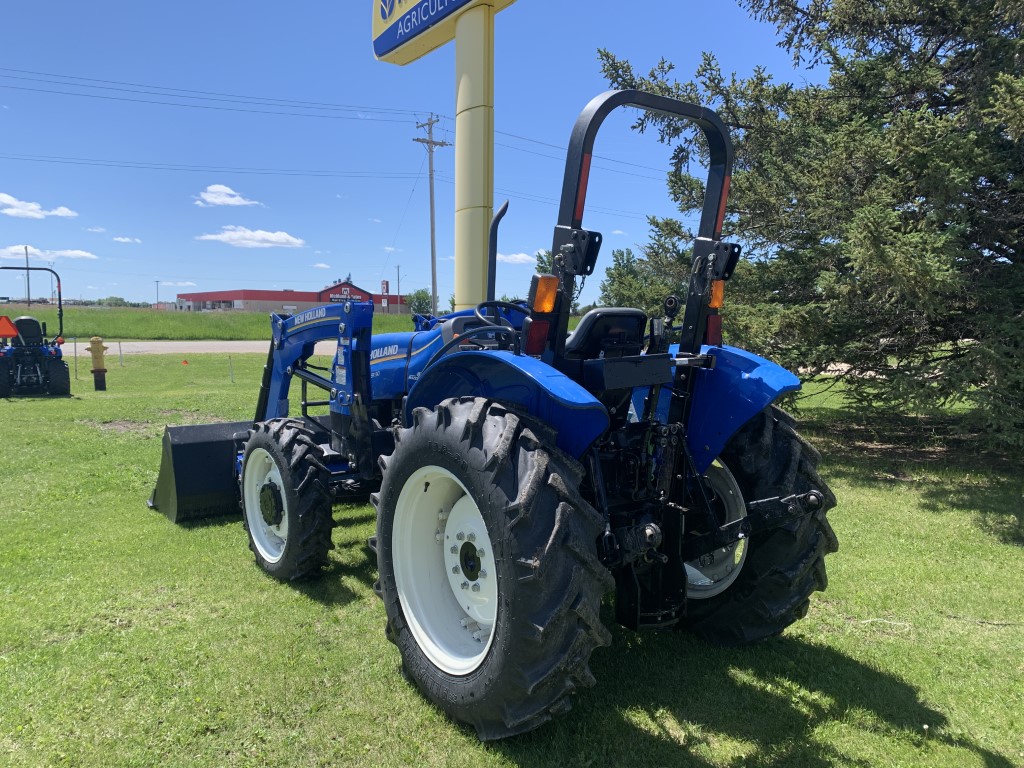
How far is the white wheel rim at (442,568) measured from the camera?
9.79 ft

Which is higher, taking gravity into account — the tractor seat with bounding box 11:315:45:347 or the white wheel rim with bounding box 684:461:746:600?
the tractor seat with bounding box 11:315:45:347

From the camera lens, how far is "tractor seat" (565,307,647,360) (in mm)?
3055

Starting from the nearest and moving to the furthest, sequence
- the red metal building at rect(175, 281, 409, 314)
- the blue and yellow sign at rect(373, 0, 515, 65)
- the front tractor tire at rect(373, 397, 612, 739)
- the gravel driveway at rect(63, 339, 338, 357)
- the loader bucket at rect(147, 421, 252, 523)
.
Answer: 1. the front tractor tire at rect(373, 397, 612, 739)
2. the loader bucket at rect(147, 421, 252, 523)
3. the blue and yellow sign at rect(373, 0, 515, 65)
4. the gravel driveway at rect(63, 339, 338, 357)
5. the red metal building at rect(175, 281, 409, 314)

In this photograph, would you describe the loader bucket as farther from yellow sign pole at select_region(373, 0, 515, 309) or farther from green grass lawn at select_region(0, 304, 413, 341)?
green grass lawn at select_region(0, 304, 413, 341)

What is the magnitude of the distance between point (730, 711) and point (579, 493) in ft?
4.11

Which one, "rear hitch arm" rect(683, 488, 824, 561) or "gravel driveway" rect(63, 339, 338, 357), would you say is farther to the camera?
"gravel driveway" rect(63, 339, 338, 357)

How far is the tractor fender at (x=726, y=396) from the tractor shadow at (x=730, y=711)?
3.30 feet

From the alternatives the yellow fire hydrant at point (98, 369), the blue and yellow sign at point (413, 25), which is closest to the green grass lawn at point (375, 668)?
the blue and yellow sign at point (413, 25)

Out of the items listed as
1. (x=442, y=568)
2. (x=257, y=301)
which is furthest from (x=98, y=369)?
(x=257, y=301)

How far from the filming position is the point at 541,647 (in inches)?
93.7

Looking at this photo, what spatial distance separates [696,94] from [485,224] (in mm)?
4120

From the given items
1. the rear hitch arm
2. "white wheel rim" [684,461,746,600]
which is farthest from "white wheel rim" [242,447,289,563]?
the rear hitch arm

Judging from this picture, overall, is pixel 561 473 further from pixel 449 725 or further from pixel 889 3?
pixel 889 3

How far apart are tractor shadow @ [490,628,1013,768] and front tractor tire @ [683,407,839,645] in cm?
20
